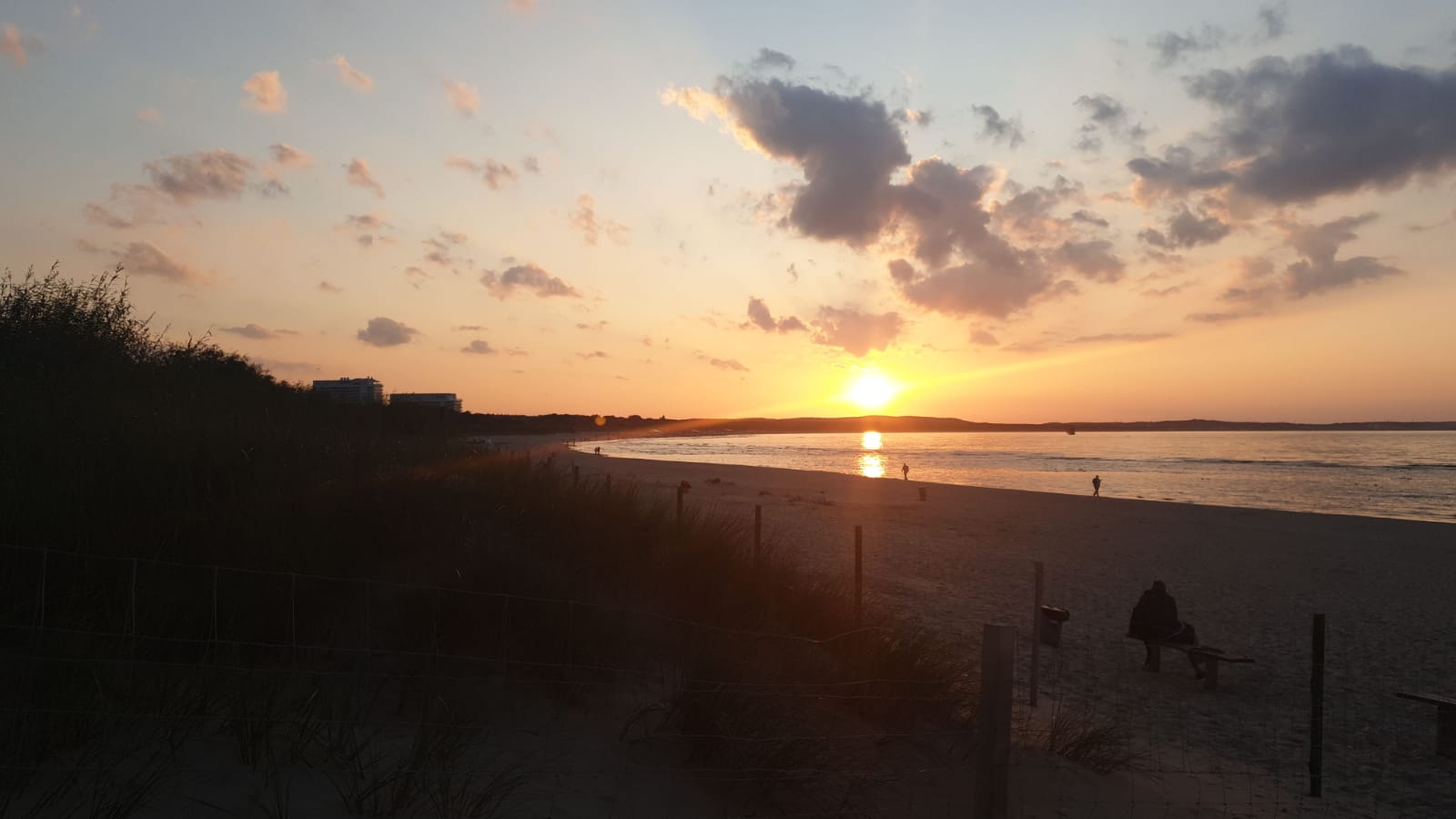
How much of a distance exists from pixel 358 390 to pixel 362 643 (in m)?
25.0

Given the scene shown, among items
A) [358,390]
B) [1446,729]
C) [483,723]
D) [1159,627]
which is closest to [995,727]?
[483,723]

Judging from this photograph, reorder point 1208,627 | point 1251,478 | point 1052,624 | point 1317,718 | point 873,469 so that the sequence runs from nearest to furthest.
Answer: point 1317,718, point 1052,624, point 1208,627, point 1251,478, point 873,469

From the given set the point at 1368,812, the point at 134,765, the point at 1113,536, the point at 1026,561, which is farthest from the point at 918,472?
the point at 134,765

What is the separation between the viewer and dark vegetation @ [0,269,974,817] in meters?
3.93

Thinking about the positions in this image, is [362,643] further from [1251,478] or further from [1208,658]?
[1251,478]

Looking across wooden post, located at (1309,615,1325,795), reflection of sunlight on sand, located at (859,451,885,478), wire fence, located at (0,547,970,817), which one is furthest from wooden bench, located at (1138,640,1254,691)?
reflection of sunlight on sand, located at (859,451,885,478)

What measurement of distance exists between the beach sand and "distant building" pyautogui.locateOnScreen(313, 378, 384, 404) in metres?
10.7

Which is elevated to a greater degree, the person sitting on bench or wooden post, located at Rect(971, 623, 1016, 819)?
wooden post, located at Rect(971, 623, 1016, 819)

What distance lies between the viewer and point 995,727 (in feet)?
13.4

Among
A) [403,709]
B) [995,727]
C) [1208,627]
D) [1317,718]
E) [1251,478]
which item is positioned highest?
[995,727]

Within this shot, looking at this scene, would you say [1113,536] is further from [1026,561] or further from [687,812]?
[687,812]

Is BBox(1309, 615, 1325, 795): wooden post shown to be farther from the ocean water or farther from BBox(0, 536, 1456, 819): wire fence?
the ocean water

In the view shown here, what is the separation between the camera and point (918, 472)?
65.6 metres

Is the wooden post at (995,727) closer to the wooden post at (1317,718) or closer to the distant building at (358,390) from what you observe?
the wooden post at (1317,718)
